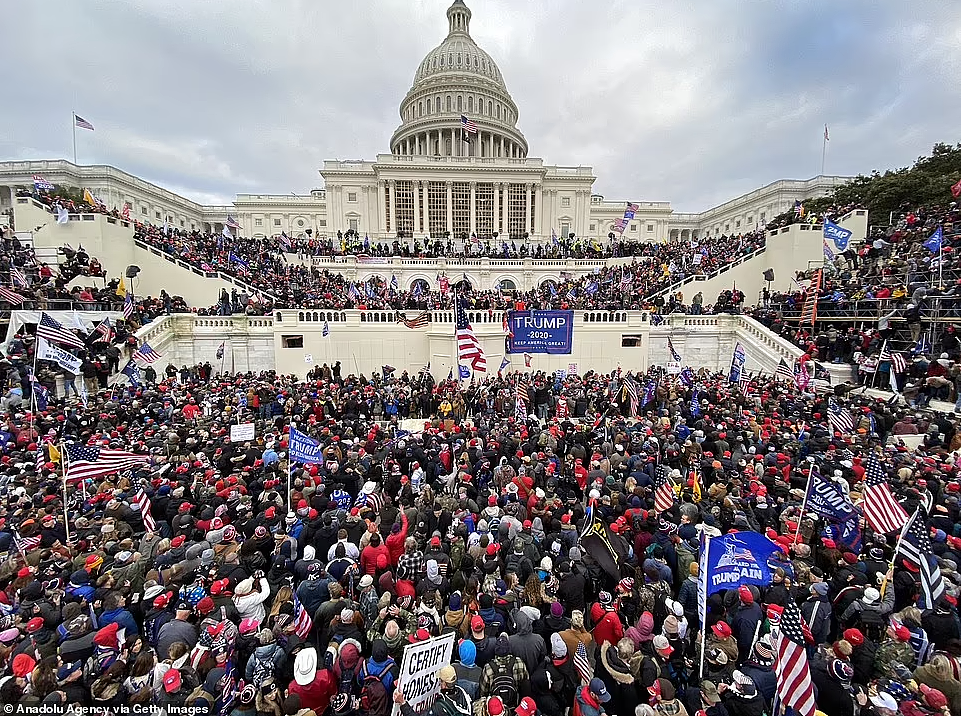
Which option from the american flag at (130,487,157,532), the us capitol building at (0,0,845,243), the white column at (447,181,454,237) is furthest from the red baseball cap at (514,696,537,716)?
the white column at (447,181,454,237)

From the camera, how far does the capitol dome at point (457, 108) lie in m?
67.0

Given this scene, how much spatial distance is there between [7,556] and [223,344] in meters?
16.3

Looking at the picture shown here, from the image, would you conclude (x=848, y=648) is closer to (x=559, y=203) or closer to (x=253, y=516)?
(x=253, y=516)

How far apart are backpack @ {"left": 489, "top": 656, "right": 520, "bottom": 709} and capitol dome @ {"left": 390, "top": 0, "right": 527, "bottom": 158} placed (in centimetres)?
6914

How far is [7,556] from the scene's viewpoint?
5.89m

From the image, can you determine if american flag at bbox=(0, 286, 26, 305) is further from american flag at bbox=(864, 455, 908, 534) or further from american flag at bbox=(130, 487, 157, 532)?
american flag at bbox=(864, 455, 908, 534)

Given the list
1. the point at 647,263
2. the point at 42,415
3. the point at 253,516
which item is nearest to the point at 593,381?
the point at 253,516

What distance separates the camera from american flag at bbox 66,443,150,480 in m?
7.73

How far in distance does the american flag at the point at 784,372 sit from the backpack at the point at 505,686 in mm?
18183

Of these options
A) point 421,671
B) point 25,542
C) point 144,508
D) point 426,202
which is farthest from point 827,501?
point 426,202

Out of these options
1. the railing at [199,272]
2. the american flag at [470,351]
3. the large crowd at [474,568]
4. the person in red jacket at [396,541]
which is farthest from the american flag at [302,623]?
the railing at [199,272]

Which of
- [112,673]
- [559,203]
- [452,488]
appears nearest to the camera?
[112,673]

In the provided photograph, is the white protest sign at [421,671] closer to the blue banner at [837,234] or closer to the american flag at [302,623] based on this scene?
the american flag at [302,623]

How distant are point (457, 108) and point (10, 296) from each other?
66.7m
